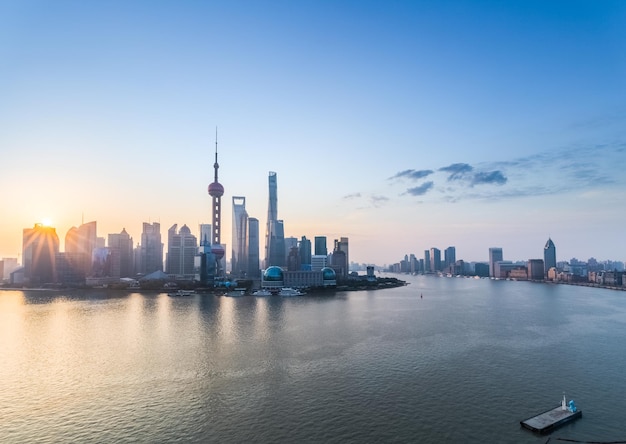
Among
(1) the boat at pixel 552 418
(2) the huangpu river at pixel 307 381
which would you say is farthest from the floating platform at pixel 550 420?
(2) the huangpu river at pixel 307 381

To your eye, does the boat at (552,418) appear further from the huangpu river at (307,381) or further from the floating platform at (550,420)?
the huangpu river at (307,381)

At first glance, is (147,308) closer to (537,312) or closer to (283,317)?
(283,317)

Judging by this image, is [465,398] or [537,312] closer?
[465,398]

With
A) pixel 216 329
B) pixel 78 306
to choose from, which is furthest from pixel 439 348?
pixel 78 306

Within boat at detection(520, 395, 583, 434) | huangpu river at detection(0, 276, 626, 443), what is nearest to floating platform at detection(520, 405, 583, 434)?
boat at detection(520, 395, 583, 434)

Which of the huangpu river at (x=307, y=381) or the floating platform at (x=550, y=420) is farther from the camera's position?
the huangpu river at (x=307, y=381)

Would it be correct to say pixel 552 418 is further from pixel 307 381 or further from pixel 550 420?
pixel 307 381

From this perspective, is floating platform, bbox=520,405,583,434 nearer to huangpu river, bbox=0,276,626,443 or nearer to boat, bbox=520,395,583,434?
boat, bbox=520,395,583,434
